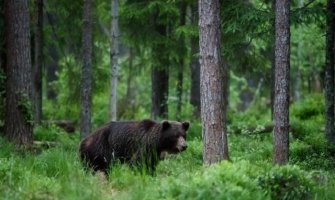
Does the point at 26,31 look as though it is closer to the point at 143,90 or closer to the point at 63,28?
the point at 63,28

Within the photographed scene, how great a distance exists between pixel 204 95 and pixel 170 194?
121 inches

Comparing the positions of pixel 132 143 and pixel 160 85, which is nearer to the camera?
pixel 132 143

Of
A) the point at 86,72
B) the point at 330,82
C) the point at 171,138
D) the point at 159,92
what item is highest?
the point at 86,72

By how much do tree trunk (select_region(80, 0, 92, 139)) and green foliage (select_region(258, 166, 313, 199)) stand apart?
8916mm

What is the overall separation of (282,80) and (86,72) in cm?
737

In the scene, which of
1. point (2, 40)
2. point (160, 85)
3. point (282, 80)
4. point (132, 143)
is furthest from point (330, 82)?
point (2, 40)

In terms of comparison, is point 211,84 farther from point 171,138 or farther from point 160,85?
point 160,85

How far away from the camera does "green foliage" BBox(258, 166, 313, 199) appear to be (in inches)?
365

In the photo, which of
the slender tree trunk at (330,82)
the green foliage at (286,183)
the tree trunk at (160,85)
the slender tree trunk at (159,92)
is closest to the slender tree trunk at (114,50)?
the tree trunk at (160,85)

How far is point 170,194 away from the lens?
8492mm

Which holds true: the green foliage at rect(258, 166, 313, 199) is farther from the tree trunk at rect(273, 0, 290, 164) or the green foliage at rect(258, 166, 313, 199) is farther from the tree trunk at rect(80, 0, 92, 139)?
the tree trunk at rect(80, 0, 92, 139)

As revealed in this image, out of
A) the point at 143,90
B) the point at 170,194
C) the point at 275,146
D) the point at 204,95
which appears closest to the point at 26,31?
the point at 204,95

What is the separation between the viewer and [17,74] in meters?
15.1

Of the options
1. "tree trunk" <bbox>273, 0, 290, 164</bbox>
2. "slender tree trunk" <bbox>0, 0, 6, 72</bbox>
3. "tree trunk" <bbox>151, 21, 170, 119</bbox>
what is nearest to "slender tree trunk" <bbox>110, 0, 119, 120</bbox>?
"tree trunk" <bbox>151, 21, 170, 119</bbox>
